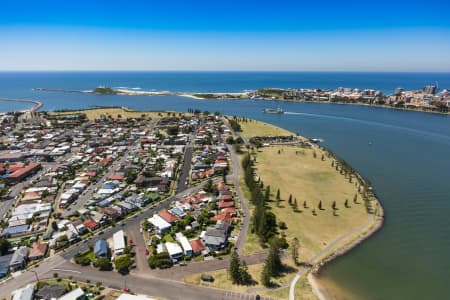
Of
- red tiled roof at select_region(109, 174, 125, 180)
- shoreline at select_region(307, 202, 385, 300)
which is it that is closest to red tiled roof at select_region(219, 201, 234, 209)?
shoreline at select_region(307, 202, 385, 300)

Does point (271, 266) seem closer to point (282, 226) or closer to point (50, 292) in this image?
point (282, 226)

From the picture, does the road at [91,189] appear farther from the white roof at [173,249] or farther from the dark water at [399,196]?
the dark water at [399,196]

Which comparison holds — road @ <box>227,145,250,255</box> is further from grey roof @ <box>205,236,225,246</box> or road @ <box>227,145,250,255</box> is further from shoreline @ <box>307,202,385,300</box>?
shoreline @ <box>307,202,385,300</box>

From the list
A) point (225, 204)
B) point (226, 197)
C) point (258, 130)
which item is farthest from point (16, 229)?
point (258, 130)

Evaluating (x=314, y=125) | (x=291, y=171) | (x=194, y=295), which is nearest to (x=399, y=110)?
(x=314, y=125)

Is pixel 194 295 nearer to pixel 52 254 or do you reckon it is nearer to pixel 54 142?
pixel 52 254

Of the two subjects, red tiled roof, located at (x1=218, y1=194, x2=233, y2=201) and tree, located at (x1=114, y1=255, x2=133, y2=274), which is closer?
tree, located at (x1=114, y1=255, x2=133, y2=274)

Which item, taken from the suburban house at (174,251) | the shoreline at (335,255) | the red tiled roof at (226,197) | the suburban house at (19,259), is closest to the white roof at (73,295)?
the suburban house at (19,259)

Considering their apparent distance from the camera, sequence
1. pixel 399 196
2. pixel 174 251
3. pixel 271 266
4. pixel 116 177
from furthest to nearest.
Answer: pixel 116 177
pixel 399 196
pixel 174 251
pixel 271 266
